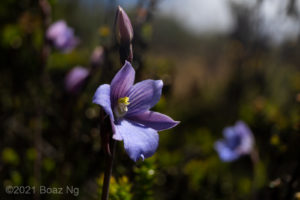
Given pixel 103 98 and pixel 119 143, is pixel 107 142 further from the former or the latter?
pixel 119 143

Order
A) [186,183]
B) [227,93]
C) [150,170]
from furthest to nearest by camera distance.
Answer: [227,93] < [186,183] < [150,170]

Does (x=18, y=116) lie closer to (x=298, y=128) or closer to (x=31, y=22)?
(x=31, y=22)

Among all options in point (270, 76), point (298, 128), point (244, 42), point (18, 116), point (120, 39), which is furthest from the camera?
point (244, 42)

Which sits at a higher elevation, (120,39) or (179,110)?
(120,39)

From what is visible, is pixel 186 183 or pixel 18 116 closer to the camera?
pixel 186 183

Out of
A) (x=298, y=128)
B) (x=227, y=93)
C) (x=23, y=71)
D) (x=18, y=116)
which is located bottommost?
(x=227, y=93)

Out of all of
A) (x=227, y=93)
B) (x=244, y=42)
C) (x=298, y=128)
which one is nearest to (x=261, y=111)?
(x=298, y=128)
